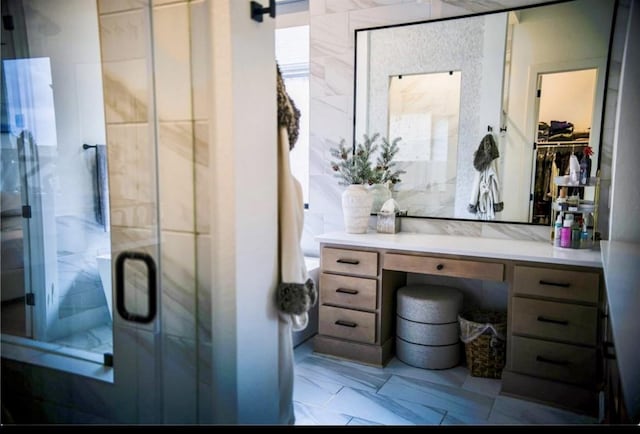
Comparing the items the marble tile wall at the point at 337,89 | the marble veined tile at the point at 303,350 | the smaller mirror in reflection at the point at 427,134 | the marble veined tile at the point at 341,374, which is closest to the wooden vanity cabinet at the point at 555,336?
the marble tile wall at the point at 337,89

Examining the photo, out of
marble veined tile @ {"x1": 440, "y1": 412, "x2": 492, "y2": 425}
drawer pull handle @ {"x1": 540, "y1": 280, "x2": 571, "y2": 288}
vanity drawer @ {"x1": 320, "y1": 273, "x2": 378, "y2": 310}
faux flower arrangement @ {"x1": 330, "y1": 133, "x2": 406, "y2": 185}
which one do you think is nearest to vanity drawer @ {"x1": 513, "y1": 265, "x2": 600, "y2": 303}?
drawer pull handle @ {"x1": 540, "y1": 280, "x2": 571, "y2": 288}

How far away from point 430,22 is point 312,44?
762 millimetres

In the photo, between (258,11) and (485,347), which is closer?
(258,11)

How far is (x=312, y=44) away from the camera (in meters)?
2.75

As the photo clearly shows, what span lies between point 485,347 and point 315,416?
45.3 inches

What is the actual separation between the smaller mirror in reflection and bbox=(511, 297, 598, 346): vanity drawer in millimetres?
745

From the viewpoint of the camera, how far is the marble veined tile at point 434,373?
2053 mm

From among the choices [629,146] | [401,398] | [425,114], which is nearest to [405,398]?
[401,398]

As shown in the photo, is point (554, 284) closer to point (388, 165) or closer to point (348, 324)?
point (348, 324)

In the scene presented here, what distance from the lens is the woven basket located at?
209cm

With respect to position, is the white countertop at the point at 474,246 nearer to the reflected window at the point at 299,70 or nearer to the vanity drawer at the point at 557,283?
the vanity drawer at the point at 557,283

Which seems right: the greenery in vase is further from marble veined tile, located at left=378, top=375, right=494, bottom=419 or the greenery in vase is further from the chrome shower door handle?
the chrome shower door handle

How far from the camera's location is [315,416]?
133cm

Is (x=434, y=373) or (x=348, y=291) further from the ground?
(x=348, y=291)
